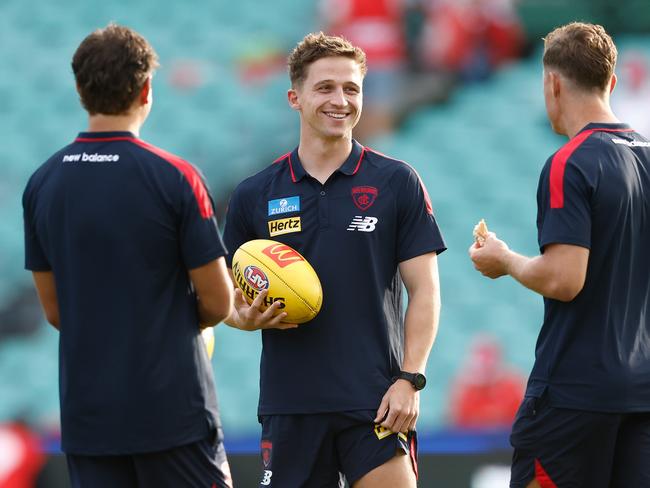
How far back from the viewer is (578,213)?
385cm

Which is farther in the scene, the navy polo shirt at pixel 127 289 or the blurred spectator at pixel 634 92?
the blurred spectator at pixel 634 92

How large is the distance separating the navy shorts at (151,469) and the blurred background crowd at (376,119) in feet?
16.0

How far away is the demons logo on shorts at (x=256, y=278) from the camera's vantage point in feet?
13.5

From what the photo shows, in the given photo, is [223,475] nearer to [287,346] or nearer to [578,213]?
[287,346]

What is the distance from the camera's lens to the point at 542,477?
3.98 m

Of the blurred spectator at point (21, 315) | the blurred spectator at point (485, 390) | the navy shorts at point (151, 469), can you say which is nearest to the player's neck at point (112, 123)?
the navy shorts at point (151, 469)

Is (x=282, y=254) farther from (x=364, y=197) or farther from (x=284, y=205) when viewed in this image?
(x=364, y=197)

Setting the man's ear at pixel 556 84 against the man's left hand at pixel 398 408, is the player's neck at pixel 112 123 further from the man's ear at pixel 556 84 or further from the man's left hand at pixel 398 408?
the man's ear at pixel 556 84

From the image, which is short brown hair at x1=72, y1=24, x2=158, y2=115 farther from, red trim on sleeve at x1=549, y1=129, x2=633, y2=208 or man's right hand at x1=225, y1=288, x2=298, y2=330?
red trim on sleeve at x1=549, y1=129, x2=633, y2=208

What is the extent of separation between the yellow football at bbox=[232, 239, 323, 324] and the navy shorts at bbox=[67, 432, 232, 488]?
650 millimetres

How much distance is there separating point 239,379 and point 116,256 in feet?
18.3

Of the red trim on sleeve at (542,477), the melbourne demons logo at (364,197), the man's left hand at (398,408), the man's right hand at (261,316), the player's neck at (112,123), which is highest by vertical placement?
the player's neck at (112,123)

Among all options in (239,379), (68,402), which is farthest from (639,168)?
(239,379)

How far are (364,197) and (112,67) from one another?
1.19 m
